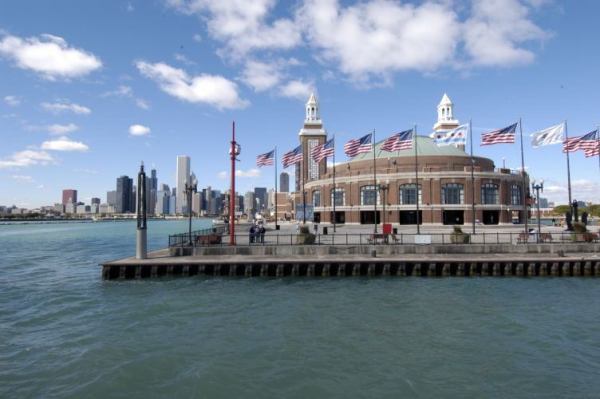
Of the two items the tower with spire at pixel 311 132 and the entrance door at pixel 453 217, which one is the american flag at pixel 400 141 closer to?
the entrance door at pixel 453 217

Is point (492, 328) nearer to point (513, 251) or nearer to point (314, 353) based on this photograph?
point (314, 353)

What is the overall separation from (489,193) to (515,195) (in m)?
8.40

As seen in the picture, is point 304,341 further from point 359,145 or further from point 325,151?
point 325,151

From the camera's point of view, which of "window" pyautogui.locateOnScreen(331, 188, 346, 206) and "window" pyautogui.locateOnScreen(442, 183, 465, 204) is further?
"window" pyautogui.locateOnScreen(331, 188, 346, 206)

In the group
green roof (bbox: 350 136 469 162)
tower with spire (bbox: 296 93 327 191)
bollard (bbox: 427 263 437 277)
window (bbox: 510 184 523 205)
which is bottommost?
bollard (bbox: 427 263 437 277)

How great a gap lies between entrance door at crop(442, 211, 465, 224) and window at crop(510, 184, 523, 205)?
12.6 metres

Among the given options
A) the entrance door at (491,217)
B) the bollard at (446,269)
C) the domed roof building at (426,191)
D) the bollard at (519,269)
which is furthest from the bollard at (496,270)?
the entrance door at (491,217)

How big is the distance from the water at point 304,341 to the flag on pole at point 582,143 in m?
19.9

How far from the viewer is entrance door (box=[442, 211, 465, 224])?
247ft

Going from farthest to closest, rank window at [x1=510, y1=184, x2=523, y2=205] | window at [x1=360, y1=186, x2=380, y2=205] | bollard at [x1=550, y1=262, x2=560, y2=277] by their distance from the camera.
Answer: window at [x1=510, y1=184, x2=523, y2=205] → window at [x1=360, y1=186, x2=380, y2=205] → bollard at [x1=550, y1=262, x2=560, y2=277]

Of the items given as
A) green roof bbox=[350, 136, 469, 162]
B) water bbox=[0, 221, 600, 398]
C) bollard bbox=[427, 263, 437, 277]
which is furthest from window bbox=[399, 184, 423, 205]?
A: water bbox=[0, 221, 600, 398]

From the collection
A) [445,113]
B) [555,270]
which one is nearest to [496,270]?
[555,270]

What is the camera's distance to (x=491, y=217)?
7744 centimetres

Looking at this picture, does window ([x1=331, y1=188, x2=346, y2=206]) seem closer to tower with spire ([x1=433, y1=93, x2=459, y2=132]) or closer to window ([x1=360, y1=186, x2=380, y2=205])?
window ([x1=360, y1=186, x2=380, y2=205])
